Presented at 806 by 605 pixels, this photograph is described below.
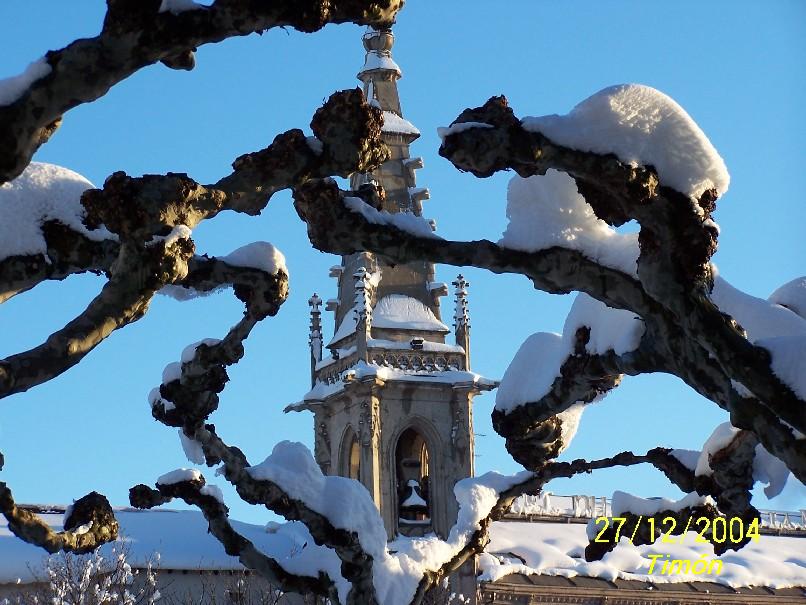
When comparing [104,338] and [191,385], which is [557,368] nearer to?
[191,385]

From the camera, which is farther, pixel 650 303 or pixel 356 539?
pixel 356 539

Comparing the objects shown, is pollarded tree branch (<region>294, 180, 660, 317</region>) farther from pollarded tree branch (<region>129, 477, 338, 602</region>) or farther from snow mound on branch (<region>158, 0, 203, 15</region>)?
pollarded tree branch (<region>129, 477, 338, 602</region>)

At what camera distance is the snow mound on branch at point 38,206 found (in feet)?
31.9

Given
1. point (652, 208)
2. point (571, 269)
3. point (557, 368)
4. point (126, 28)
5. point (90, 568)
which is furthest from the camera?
point (90, 568)

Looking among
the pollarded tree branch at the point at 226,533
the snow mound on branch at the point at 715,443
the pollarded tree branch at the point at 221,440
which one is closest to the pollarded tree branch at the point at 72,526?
the pollarded tree branch at the point at 221,440

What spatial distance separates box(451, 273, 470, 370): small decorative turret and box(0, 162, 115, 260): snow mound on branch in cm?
5125

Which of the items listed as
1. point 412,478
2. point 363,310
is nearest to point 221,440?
point 363,310

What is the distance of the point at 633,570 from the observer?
62438 mm

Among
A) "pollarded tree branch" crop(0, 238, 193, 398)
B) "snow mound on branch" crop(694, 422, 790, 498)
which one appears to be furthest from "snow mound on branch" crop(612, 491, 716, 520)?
"pollarded tree branch" crop(0, 238, 193, 398)

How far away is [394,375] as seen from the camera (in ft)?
197

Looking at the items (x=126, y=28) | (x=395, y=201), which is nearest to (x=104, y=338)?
(x=126, y=28)

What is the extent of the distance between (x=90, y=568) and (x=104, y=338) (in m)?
32.7

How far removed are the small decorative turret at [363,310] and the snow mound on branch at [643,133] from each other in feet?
164

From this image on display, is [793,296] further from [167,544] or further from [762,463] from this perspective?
[167,544]
